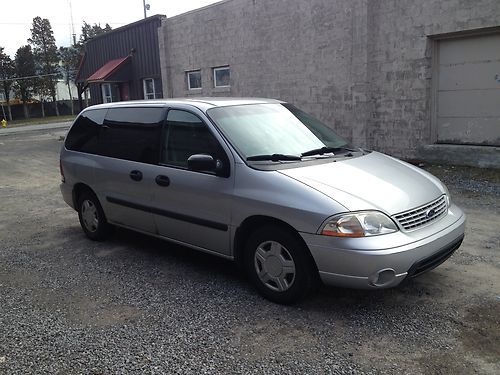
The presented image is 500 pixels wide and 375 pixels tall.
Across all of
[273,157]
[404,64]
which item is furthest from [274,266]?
[404,64]

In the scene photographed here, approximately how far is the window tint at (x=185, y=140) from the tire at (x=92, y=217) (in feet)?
5.13

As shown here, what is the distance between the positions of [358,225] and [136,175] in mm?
2589

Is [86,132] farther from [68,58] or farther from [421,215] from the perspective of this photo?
[68,58]

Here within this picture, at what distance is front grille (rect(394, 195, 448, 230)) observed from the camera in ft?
12.0

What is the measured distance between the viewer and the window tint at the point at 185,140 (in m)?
4.43

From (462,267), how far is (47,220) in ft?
19.3

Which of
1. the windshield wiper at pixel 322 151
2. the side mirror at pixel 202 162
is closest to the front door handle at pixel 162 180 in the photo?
the side mirror at pixel 202 162

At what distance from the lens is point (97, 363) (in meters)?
3.23

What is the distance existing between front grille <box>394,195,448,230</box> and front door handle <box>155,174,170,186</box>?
7.36 feet

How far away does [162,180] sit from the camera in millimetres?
4770

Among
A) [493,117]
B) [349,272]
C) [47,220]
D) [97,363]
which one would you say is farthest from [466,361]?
[493,117]

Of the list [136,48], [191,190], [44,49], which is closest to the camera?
[191,190]

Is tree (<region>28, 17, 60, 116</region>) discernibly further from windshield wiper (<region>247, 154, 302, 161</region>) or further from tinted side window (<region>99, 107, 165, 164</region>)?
windshield wiper (<region>247, 154, 302, 161</region>)

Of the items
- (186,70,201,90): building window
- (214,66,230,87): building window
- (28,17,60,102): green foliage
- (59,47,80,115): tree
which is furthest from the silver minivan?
(59,47,80,115): tree
